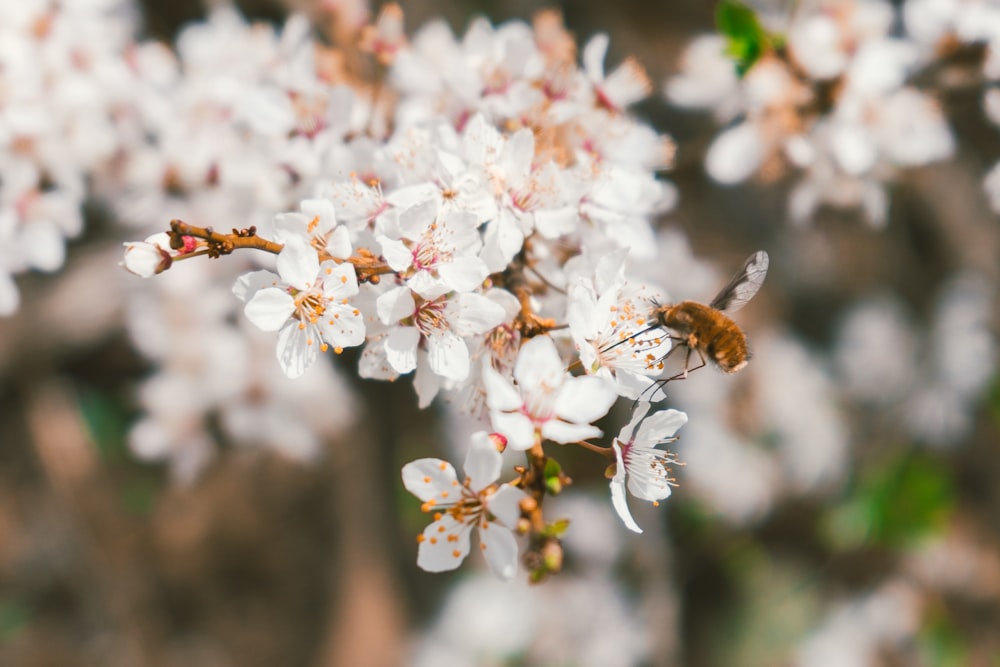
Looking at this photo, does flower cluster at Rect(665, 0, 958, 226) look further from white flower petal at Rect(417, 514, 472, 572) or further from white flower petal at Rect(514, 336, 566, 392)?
white flower petal at Rect(417, 514, 472, 572)

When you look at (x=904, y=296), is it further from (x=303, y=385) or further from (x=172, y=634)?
(x=172, y=634)

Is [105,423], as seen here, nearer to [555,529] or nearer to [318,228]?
[318,228]

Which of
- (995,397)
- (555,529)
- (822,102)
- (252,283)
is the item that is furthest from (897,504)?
(252,283)

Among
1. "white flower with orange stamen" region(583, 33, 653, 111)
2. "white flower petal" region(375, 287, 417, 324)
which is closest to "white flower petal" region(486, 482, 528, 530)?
"white flower petal" region(375, 287, 417, 324)

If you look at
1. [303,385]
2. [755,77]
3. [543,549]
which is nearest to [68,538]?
[303,385]

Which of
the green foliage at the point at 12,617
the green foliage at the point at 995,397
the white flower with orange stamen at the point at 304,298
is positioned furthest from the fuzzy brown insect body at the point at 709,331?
the green foliage at the point at 12,617

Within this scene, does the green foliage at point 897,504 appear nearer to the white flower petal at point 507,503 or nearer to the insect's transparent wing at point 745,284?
the insect's transparent wing at point 745,284
